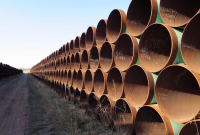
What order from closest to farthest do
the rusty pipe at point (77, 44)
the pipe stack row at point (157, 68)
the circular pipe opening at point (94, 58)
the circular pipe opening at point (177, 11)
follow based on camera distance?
the pipe stack row at point (157, 68) < the circular pipe opening at point (177, 11) < the circular pipe opening at point (94, 58) < the rusty pipe at point (77, 44)

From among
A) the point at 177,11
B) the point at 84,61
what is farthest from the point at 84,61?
the point at 177,11

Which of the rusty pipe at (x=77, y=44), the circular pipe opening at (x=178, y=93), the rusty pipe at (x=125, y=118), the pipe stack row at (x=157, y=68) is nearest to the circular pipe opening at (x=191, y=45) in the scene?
the pipe stack row at (x=157, y=68)

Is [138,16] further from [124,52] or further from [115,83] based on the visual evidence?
[115,83]

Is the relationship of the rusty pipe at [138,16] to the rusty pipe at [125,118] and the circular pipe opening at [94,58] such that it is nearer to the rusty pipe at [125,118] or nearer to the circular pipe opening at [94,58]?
the rusty pipe at [125,118]

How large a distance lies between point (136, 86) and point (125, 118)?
2.70 ft

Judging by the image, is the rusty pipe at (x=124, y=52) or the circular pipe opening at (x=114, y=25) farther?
the circular pipe opening at (x=114, y=25)

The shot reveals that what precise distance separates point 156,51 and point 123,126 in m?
1.83

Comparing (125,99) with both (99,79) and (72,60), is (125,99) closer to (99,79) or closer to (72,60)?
(99,79)

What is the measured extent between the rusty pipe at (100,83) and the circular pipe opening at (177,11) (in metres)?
2.26

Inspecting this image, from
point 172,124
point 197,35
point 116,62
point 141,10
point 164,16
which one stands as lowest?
point 172,124

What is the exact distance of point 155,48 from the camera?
110 inches

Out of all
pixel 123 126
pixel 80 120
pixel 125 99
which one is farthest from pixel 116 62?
pixel 80 120

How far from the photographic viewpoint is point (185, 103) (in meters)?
2.30

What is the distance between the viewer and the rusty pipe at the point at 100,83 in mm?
4305
